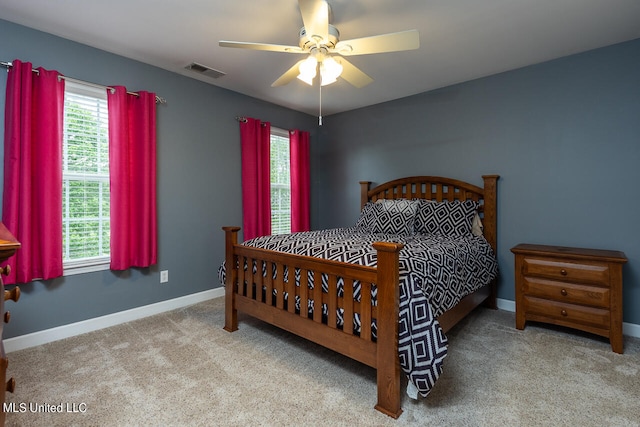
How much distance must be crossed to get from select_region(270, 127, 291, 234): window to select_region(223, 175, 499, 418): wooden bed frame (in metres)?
1.53

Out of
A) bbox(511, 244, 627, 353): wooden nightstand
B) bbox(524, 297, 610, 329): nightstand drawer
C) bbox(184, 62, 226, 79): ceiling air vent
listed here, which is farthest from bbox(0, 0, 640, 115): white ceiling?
bbox(524, 297, 610, 329): nightstand drawer

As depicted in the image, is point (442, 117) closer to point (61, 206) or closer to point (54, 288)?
point (61, 206)

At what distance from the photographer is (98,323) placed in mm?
2557

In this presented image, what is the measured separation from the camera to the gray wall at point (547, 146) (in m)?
2.49

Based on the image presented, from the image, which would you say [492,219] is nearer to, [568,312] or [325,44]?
[568,312]

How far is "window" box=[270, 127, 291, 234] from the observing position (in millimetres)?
4043

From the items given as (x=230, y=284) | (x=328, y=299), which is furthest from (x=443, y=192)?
(x=230, y=284)

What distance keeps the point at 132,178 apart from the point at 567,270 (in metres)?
3.59

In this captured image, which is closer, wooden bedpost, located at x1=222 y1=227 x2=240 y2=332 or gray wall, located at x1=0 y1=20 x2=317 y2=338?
gray wall, located at x1=0 y1=20 x2=317 y2=338

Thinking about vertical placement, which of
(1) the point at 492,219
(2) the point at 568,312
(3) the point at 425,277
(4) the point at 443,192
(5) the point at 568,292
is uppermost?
(4) the point at 443,192

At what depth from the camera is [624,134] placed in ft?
8.16

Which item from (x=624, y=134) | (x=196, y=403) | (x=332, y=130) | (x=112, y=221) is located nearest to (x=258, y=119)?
(x=332, y=130)

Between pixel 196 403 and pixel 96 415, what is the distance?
46cm

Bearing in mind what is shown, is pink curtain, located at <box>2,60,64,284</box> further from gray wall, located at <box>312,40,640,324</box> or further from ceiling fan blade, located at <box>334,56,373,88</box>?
gray wall, located at <box>312,40,640,324</box>
